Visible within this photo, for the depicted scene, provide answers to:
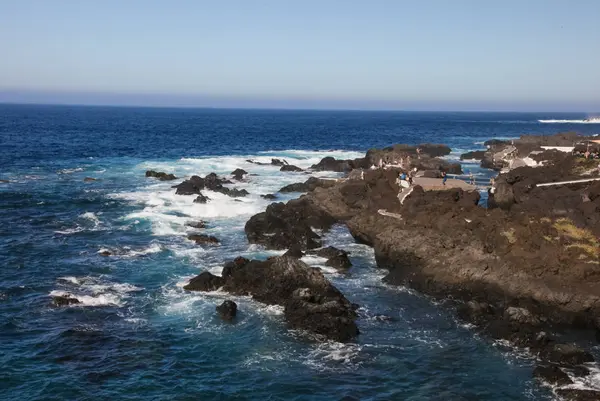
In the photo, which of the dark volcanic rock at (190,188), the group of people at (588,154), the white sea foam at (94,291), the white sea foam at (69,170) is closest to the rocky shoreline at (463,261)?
the white sea foam at (94,291)

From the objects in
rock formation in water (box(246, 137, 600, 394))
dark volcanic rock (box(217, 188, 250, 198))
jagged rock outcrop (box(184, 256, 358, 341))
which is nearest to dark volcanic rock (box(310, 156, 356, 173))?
dark volcanic rock (box(217, 188, 250, 198))

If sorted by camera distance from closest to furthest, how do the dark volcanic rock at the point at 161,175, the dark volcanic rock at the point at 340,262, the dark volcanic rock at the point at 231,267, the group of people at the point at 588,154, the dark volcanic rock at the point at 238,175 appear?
the dark volcanic rock at the point at 231,267, the dark volcanic rock at the point at 340,262, the group of people at the point at 588,154, the dark volcanic rock at the point at 161,175, the dark volcanic rock at the point at 238,175

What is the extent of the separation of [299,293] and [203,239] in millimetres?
16581

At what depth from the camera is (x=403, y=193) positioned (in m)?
48.1

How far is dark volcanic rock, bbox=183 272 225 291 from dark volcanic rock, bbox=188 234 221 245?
10.0m

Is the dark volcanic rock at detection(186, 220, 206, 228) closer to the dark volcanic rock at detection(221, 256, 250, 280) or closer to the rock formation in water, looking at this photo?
the rock formation in water

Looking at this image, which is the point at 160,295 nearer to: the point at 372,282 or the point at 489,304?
the point at 372,282

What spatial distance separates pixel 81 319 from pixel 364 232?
21847 mm

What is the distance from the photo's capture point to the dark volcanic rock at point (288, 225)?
43.4 meters

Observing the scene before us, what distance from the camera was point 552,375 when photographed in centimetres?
2395

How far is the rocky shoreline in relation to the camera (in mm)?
28578

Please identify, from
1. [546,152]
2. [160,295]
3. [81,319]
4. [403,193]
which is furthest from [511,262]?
[546,152]

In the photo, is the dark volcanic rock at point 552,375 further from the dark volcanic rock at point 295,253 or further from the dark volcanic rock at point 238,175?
the dark volcanic rock at point 238,175

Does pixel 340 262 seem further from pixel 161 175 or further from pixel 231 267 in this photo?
pixel 161 175
